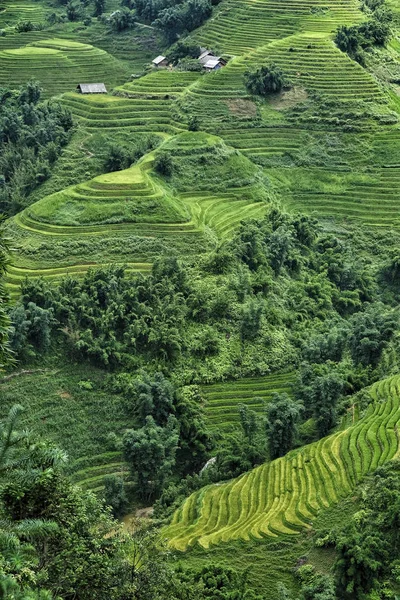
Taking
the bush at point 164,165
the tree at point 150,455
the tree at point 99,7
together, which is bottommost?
the tree at point 150,455

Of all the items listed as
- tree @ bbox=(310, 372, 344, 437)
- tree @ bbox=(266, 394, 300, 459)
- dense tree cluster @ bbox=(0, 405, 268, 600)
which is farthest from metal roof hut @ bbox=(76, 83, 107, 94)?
dense tree cluster @ bbox=(0, 405, 268, 600)

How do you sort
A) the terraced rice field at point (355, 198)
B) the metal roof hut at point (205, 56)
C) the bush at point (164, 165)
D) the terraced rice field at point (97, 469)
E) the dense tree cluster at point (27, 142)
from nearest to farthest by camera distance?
the terraced rice field at point (97, 469)
the bush at point (164, 165)
the dense tree cluster at point (27, 142)
the terraced rice field at point (355, 198)
the metal roof hut at point (205, 56)

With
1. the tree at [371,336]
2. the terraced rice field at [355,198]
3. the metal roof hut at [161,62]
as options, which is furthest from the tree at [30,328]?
the metal roof hut at [161,62]

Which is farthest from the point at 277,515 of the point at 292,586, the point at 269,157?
the point at 269,157

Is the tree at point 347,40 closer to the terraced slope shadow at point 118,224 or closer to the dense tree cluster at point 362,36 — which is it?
the dense tree cluster at point 362,36

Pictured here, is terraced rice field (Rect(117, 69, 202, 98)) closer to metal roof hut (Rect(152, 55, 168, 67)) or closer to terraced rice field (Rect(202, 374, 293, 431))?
metal roof hut (Rect(152, 55, 168, 67))

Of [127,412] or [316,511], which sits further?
[127,412]

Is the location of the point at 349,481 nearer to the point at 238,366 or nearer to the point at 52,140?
the point at 238,366

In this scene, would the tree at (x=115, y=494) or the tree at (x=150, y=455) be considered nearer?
the tree at (x=115, y=494)
